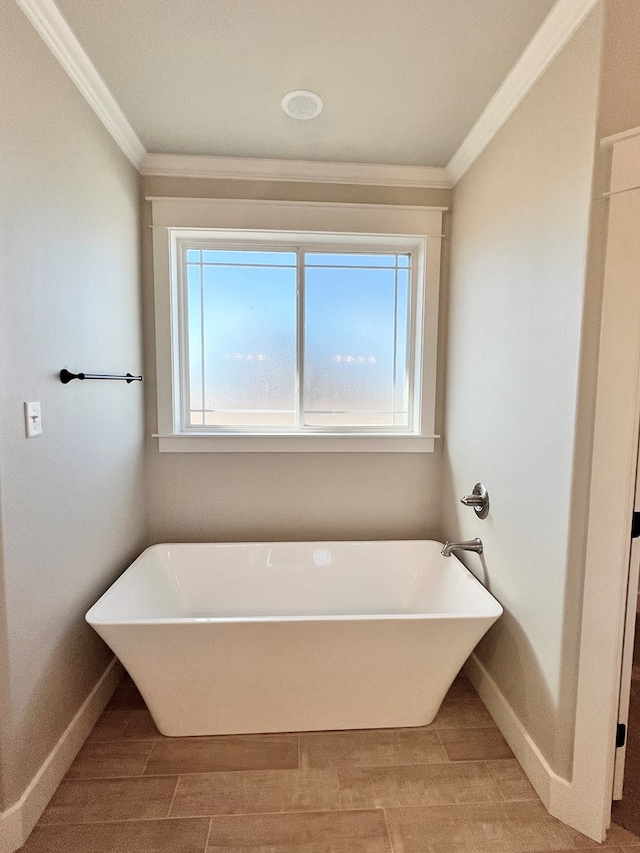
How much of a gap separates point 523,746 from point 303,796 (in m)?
0.81

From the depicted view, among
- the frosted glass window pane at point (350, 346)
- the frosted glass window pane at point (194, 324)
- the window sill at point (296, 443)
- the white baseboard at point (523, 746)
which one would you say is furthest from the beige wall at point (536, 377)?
the frosted glass window pane at point (194, 324)

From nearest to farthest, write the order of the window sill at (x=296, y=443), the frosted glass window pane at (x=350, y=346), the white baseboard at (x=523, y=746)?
the white baseboard at (x=523, y=746)
the window sill at (x=296, y=443)
the frosted glass window pane at (x=350, y=346)

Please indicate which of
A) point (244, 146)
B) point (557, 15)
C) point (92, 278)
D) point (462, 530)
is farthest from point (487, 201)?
point (92, 278)

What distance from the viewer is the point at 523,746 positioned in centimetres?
160

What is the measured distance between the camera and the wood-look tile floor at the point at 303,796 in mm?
1334

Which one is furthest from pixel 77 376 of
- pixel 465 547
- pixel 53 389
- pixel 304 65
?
pixel 465 547

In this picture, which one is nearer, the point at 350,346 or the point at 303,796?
the point at 303,796

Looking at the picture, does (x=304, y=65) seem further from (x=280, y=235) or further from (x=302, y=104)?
(x=280, y=235)

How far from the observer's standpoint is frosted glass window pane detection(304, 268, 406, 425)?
247cm

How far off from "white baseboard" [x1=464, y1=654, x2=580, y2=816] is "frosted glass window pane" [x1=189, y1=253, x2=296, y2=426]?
167 centimetres

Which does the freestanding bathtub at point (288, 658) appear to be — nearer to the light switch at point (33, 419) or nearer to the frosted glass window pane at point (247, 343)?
the light switch at point (33, 419)

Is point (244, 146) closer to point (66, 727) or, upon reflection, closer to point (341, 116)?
point (341, 116)

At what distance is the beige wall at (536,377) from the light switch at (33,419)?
167cm

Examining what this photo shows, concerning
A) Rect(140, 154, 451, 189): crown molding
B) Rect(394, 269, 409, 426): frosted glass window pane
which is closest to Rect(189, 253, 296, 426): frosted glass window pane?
Rect(140, 154, 451, 189): crown molding
